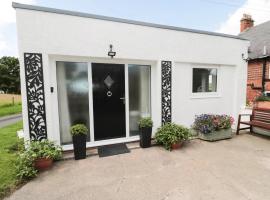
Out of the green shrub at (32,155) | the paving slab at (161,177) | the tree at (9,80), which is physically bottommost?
the paving slab at (161,177)

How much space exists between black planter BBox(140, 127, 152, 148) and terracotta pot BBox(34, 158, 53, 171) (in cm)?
204

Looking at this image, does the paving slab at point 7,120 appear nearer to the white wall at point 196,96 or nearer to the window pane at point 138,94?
the window pane at point 138,94

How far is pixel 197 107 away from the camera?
202 inches

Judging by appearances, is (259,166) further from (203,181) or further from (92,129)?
(92,129)

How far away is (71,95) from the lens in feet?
13.0

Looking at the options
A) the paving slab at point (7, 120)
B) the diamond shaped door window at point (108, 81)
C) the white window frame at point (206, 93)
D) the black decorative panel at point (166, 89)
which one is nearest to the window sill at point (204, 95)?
the white window frame at point (206, 93)

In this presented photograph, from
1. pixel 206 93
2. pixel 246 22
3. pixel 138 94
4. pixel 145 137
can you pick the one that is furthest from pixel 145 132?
pixel 246 22

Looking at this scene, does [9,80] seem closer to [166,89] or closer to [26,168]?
[26,168]

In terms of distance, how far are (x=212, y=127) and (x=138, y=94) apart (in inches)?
88.3

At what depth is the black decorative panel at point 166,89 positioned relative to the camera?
14.9 ft

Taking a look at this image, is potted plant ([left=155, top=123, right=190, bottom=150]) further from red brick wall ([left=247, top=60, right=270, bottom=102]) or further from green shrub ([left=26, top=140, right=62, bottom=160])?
red brick wall ([left=247, top=60, right=270, bottom=102])

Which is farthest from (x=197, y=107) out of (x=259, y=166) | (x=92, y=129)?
(x=92, y=129)

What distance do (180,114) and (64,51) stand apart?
3.43 metres

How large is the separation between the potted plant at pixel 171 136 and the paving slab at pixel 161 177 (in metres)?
0.19
